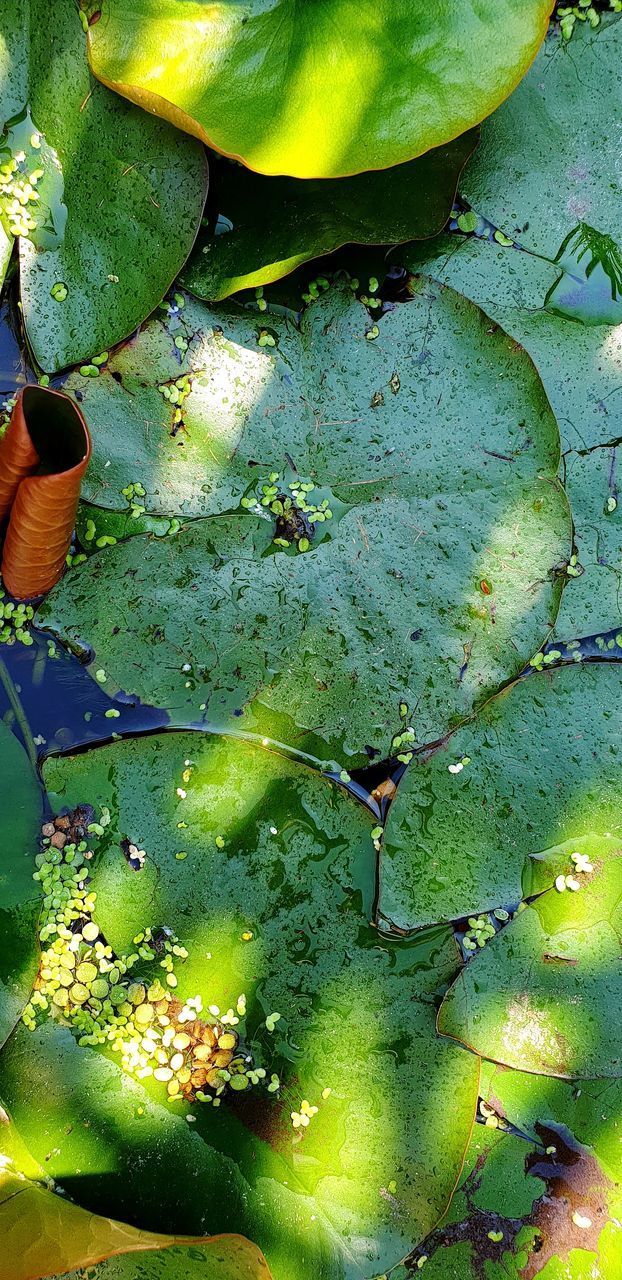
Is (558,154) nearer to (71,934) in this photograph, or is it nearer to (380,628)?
(380,628)

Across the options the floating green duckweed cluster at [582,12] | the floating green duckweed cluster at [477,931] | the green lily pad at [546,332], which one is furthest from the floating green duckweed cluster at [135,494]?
the floating green duckweed cluster at [582,12]

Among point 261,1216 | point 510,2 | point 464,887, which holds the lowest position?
point 261,1216

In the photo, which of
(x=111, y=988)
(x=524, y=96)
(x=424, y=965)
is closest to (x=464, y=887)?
(x=424, y=965)

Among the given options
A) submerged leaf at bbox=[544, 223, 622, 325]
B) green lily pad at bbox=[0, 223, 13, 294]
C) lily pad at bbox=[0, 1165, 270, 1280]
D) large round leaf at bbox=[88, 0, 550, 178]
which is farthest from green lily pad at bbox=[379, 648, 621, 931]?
green lily pad at bbox=[0, 223, 13, 294]

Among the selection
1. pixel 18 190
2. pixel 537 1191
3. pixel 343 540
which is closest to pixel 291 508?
pixel 343 540

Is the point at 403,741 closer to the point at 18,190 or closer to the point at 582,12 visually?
the point at 18,190

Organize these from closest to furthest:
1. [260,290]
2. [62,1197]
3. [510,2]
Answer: [510,2]
[62,1197]
[260,290]

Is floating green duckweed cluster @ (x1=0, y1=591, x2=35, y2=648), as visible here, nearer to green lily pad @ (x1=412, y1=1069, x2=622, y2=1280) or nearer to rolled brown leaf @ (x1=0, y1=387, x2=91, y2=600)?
rolled brown leaf @ (x1=0, y1=387, x2=91, y2=600)

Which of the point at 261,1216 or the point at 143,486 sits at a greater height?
the point at 143,486
